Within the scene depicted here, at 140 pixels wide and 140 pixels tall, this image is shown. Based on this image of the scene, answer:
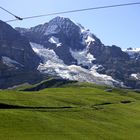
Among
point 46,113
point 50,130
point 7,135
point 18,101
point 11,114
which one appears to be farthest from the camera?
point 18,101

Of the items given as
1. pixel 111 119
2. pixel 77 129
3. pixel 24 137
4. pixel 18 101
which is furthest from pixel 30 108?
pixel 24 137

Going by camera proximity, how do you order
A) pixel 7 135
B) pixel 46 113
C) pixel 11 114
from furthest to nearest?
pixel 46 113, pixel 11 114, pixel 7 135

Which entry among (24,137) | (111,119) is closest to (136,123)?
(111,119)

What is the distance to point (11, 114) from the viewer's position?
9294 cm

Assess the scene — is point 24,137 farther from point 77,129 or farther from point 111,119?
point 111,119

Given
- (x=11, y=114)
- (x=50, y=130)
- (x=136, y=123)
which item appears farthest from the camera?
(x=136, y=123)

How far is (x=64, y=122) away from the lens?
311ft

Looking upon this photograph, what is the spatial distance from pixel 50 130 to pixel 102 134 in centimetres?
1026

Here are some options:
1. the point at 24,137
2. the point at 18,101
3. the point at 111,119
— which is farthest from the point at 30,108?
the point at 24,137

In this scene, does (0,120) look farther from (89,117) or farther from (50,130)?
(89,117)

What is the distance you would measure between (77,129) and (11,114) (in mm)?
15089

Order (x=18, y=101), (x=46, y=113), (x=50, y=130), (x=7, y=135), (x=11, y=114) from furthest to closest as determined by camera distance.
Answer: (x=18, y=101) < (x=46, y=113) < (x=11, y=114) < (x=50, y=130) < (x=7, y=135)

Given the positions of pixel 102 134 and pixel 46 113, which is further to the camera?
pixel 46 113

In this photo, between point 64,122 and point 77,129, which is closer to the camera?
point 77,129
